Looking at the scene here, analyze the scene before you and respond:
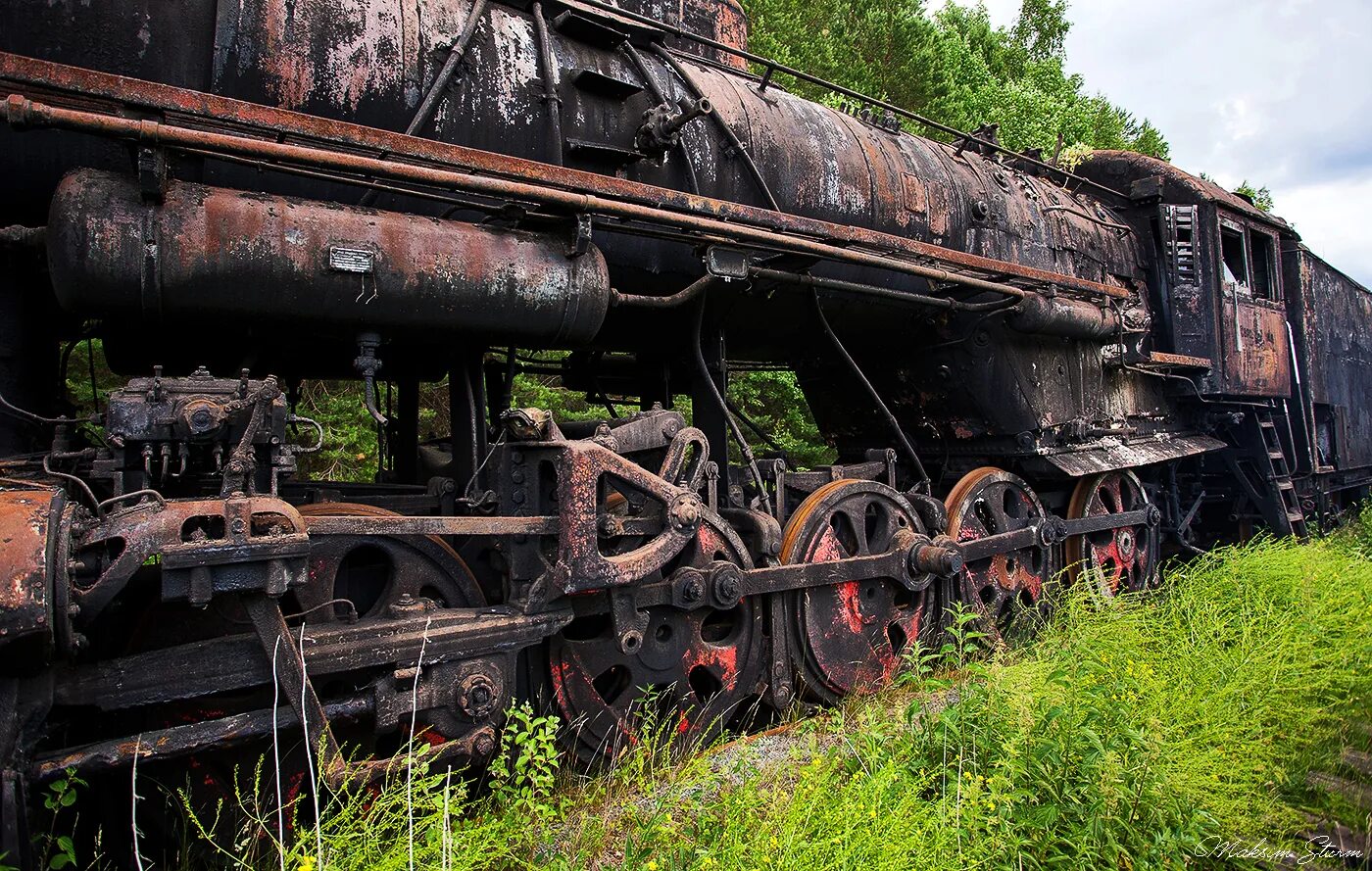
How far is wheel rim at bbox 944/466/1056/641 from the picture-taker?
5336 mm

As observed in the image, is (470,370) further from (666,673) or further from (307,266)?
(666,673)

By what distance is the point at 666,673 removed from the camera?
3.79 meters

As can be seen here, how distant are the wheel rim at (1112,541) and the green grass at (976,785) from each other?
66.7 inches

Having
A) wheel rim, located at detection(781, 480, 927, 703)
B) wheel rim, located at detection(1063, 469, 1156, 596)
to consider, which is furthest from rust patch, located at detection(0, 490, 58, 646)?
wheel rim, located at detection(1063, 469, 1156, 596)

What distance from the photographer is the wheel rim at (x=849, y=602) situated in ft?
14.3

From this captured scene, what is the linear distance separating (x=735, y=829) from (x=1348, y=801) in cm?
234

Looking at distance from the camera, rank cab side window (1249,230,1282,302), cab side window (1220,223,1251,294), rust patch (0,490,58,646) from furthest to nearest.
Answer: cab side window (1249,230,1282,302) → cab side window (1220,223,1251,294) → rust patch (0,490,58,646)

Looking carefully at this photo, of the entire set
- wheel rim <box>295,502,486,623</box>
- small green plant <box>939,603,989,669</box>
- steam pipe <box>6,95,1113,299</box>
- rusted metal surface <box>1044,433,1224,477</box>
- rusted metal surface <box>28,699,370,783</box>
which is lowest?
small green plant <box>939,603,989,669</box>

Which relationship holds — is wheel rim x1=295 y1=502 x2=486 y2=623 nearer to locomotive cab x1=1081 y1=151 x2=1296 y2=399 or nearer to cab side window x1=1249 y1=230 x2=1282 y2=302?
locomotive cab x1=1081 y1=151 x2=1296 y2=399

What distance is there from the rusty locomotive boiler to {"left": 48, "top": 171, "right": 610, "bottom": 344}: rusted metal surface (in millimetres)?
11

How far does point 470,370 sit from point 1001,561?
11.9 ft

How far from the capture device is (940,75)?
16.2m

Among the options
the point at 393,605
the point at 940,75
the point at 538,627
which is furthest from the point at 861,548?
the point at 940,75

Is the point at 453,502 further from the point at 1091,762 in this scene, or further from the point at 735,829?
the point at 1091,762
